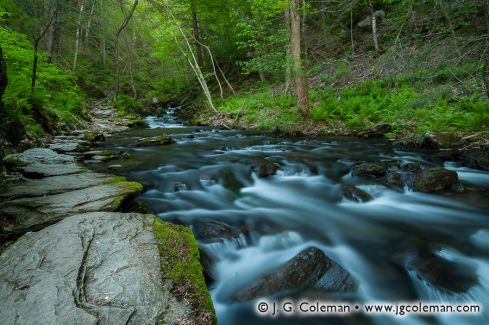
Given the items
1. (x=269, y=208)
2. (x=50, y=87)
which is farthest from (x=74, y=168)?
(x=50, y=87)

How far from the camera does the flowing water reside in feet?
9.95

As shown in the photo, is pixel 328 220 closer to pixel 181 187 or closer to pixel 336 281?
pixel 336 281

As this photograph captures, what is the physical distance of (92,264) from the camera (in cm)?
249

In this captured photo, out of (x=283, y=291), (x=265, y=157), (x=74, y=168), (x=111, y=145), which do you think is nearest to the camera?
(x=283, y=291)

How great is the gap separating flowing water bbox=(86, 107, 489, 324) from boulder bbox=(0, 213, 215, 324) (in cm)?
75

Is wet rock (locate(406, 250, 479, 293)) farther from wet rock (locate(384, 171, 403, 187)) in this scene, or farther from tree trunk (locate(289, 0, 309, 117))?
tree trunk (locate(289, 0, 309, 117))

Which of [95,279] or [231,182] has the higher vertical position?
[95,279]

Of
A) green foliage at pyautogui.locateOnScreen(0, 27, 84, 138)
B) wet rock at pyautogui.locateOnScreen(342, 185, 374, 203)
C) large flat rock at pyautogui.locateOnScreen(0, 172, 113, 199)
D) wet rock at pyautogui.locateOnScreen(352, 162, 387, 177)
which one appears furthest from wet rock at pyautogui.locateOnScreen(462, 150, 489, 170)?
green foliage at pyautogui.locateOnScreen(0, 27, 84, 138)

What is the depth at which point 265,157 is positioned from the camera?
811 cm

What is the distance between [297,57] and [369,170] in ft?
18.9

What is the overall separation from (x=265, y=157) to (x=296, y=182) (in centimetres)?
182

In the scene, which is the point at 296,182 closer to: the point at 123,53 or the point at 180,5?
the point at 180,5

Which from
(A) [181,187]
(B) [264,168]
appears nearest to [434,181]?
(B) [264,168]

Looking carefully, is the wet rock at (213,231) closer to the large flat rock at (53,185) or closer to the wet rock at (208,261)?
the wet rock at (208,261)
